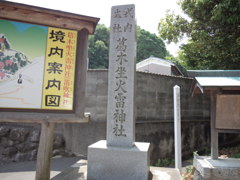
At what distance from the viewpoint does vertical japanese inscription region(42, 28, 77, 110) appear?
362 cm

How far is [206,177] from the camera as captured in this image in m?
4.78

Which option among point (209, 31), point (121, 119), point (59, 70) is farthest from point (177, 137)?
point (209, 31)

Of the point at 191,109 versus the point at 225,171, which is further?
the point at 191,109

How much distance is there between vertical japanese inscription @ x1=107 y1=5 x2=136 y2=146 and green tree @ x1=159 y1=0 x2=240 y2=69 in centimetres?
703

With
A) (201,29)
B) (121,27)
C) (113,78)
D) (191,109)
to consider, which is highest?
(201,29)

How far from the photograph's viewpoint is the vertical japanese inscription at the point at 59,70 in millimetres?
3623

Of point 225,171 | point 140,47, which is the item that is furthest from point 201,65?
point 140,47

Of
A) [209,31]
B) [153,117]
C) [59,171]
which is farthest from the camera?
[209,31]

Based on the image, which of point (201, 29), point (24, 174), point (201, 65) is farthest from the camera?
point (201, 65)

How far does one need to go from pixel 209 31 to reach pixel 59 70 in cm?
995

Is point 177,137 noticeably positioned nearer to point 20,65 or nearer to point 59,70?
point 59,70

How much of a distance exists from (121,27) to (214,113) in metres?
3.79

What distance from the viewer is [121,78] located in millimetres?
3854

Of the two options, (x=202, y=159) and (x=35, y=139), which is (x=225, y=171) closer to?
(x=202, y=159)
